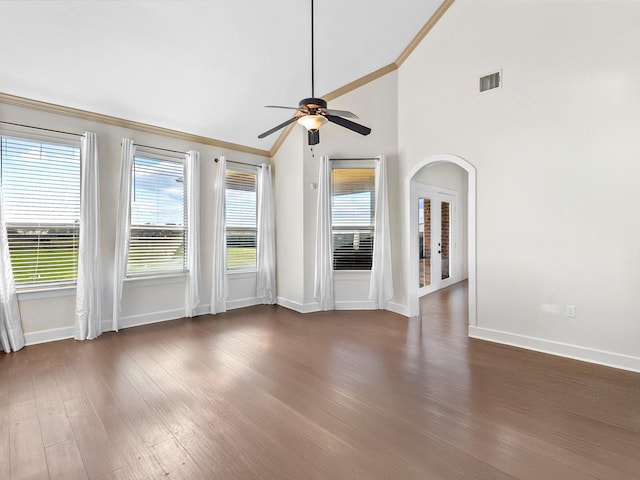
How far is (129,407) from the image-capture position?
7.76 feet

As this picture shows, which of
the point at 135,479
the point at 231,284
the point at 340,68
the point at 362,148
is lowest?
the point at 135,479

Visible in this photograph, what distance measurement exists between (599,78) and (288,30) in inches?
135

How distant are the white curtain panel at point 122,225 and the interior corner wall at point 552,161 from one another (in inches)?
174

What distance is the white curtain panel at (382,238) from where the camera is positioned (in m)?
4.92

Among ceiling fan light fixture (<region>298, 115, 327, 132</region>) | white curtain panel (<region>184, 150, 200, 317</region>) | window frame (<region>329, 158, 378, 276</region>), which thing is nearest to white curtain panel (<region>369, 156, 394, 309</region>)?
window frame (<region>329, 158, 378, 276</region>)

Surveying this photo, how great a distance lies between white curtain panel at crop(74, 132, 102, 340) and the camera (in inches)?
152

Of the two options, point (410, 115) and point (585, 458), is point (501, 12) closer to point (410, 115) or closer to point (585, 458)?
point (410, 115)

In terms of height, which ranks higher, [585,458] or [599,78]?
[599,78]

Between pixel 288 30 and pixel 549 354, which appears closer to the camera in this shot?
pixel 549 354

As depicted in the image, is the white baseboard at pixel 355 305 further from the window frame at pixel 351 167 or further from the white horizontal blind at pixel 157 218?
the white horizontal blind at pixel 157 218

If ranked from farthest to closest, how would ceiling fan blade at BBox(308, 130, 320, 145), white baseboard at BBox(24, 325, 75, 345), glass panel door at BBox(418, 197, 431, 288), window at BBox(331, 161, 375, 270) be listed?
glass panel door at BBox(418, 197, 431, 288) < window at BBox(331, 161, 375, 270) < white baseboard at BBox(24, 325, 75, 345) < ceiling fan blade at BBox(308, 130, 320, 145)

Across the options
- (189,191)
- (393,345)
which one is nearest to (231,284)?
(189,191)

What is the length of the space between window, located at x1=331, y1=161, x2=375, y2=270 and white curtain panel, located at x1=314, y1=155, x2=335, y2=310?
0.14 m

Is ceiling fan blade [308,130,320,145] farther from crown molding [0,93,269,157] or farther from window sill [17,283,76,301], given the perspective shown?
window sill [17,283,76,301]
